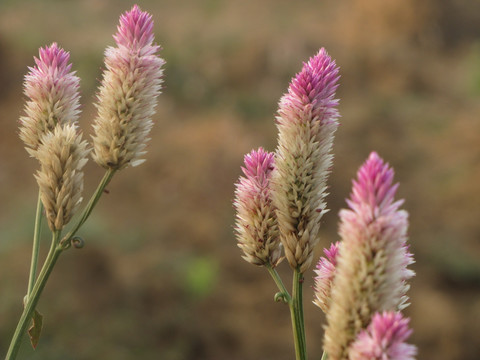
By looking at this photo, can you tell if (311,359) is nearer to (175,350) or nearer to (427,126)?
(175,350)

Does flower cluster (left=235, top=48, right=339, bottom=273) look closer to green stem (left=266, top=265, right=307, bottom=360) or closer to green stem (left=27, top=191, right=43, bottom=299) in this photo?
green stem (left=266, top=265, right=307, bottom=360)

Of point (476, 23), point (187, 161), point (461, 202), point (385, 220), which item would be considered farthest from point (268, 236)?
point (476, 23)

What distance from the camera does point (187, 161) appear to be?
9.81 metres

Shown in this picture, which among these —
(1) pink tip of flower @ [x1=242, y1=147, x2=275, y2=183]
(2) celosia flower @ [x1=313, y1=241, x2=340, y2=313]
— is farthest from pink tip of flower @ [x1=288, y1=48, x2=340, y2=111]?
(2) celosia flower @ [x1=313, y1=241, x2=340, y2=313]

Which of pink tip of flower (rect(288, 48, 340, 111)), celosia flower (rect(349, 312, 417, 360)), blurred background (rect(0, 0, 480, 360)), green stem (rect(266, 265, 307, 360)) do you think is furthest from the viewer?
blurred background (rect(0, 0, 480, 360))

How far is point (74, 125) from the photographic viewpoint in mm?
1702

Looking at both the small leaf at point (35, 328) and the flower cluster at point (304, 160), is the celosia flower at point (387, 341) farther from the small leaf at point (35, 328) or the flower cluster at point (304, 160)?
the small leaf at point (35, 328)

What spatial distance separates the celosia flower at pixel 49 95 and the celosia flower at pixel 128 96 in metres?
0.10

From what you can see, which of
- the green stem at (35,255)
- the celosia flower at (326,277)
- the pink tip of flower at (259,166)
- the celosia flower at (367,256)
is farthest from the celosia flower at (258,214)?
the green stem at (35,255)

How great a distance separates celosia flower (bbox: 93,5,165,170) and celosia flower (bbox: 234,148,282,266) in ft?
0.94

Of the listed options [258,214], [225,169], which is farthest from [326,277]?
[225,169]

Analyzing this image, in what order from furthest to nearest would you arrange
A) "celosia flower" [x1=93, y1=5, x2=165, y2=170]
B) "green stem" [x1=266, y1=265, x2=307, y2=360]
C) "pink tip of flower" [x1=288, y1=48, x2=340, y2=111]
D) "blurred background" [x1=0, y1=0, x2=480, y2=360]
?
"blurred background" [x1=0, y1=0, x2=480, y2=360], "celosia flower" [x1=93, y1=5, x2=165, y2=170], "pink tip of flower" [x1=288, y1=48, x2=340, y2=111], "green stem" [x1=266, y1=265, x2=307, y2=360]

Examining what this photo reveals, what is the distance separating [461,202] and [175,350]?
513 centimetres

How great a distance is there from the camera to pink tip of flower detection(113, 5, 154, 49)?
1700 millimetres
